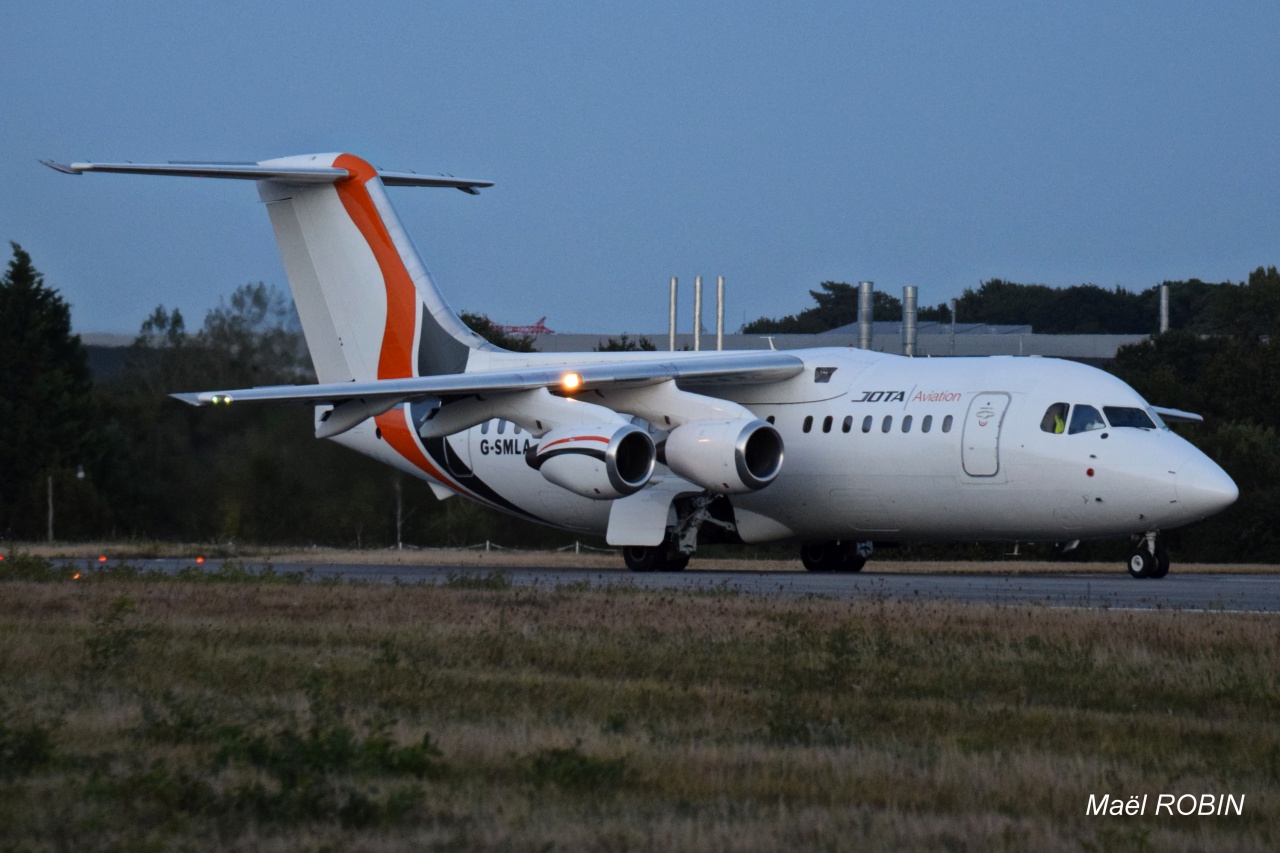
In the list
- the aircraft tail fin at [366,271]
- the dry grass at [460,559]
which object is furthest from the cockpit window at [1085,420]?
the aircraft tail fin at [366,271]

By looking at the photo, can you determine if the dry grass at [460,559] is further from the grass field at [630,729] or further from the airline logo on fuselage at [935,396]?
the grass field at [630,729]

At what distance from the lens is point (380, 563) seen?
25.4 m

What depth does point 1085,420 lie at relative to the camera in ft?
67.2

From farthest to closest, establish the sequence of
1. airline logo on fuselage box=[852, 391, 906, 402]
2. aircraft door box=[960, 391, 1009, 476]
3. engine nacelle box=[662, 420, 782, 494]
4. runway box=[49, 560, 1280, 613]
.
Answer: airline logo on fuselage box=[852, 391, 906, 402], engine nacelle box=[662, 420, 782, 494], aircraft door box=[960, 391, 1009, 476], runway box=[49, 560, 1280, 613]

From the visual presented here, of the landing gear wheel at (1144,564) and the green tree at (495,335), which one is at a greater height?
the green tree at (495,335)

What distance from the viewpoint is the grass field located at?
591cm

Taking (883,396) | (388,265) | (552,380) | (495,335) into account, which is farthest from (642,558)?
(495,335)

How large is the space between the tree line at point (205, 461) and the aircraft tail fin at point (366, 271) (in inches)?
131

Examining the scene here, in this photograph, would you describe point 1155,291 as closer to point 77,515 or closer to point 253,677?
point 77,515

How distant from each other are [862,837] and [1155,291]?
89.2 m

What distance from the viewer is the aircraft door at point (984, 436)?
20.7 meters

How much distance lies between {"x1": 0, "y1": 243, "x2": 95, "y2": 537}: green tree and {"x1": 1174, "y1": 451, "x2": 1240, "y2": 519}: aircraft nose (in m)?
20.4

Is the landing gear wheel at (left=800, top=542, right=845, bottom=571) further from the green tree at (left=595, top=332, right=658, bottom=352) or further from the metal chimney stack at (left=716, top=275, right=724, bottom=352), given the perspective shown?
the green tree at (left=595, top=332, right=658, bottom=352)

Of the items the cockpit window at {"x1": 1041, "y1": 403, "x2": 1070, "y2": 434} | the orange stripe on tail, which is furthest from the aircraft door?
the orange stripe on tail
